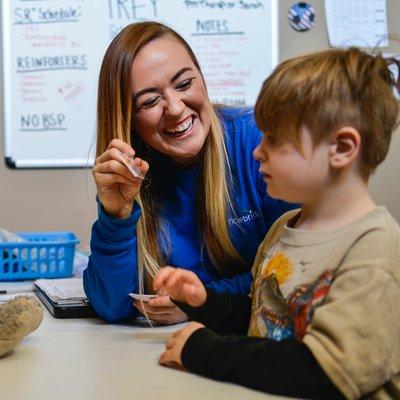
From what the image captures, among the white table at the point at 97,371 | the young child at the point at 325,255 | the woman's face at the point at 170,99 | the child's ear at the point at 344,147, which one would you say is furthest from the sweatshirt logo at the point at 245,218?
the child's ear at the point at 344,147

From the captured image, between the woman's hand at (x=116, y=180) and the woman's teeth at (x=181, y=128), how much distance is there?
5.5 inches

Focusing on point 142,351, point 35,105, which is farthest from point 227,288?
point 35,105

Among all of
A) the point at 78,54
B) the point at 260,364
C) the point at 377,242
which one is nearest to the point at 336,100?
the point at 377,242

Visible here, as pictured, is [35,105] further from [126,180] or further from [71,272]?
[126,180]

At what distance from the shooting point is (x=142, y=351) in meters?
0.93

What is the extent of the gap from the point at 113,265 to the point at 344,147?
0.54 meters

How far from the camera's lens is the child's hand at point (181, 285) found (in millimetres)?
877

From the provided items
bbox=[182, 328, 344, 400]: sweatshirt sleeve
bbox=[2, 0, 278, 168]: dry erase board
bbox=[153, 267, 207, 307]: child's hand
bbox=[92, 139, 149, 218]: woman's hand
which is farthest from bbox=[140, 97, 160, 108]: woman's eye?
bbox=[2, 0, 278, 168]: dry erase board

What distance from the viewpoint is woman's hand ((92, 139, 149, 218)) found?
3.45 ft

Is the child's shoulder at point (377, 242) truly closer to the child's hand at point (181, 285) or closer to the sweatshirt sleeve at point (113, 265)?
the child's hand at point (181, 285)

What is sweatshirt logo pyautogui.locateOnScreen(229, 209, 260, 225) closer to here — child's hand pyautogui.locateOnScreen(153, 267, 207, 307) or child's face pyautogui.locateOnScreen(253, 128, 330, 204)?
child's hand pyautogui.locateOnScreen(153, 267, 207, 307)

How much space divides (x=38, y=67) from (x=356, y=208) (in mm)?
1834

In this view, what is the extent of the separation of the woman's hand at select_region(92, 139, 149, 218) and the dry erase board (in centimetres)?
125

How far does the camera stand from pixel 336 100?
2.42 feet
